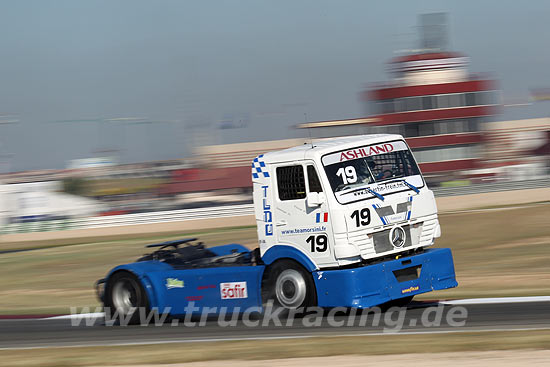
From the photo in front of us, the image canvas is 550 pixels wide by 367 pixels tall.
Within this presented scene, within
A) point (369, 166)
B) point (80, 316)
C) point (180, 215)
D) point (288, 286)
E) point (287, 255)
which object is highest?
point (369, 166)

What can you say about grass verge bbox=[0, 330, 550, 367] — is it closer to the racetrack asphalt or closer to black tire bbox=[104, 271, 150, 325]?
the racetrack asphalt

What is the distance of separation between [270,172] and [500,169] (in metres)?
68.0

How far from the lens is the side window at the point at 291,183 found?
9.98 metres

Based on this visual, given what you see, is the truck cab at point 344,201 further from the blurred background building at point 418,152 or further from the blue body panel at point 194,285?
the blurred background building at point 418,152

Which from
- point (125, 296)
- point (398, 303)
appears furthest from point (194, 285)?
point (398, 303)

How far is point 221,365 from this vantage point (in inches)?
300

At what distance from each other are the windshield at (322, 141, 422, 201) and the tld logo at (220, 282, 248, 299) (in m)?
1.92

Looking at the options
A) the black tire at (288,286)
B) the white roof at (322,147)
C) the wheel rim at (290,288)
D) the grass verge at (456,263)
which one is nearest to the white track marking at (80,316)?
the grass verge at (456,263)

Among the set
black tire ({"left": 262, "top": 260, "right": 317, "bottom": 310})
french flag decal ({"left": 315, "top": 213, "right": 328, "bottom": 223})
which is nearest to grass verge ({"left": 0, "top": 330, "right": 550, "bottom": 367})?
black tire ({"left": 262, "top": 260, "right": 317, "bottom": 310})

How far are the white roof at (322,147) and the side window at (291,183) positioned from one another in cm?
15

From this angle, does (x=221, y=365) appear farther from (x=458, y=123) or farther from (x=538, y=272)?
(x=458, y=123)

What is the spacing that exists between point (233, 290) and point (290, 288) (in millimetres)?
949

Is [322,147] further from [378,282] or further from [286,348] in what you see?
[286,348]

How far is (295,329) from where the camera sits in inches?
369
